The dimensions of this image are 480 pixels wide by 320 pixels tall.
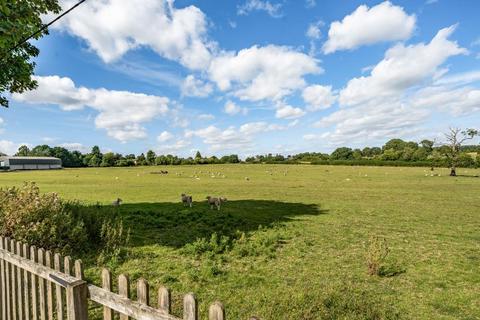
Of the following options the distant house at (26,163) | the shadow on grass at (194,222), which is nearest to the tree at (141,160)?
the distant house at (26,163)

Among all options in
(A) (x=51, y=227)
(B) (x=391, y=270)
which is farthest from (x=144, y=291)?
(B) (x=391, y=270)

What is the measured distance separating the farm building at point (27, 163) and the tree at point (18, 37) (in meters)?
137

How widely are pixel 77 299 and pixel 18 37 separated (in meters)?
6.98

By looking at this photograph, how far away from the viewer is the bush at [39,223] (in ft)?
27.5

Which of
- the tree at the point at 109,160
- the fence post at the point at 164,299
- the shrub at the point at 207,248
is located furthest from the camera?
the tree at the point at 109,160

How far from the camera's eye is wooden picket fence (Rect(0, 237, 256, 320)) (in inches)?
105

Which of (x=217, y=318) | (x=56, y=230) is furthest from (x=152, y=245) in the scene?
(x=217, y=318)

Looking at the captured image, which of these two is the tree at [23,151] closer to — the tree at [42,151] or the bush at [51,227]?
the tree at [42,151]

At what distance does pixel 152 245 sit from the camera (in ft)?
35.2

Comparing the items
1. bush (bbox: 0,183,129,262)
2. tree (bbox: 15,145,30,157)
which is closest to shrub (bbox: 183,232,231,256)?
bush (bbox: 0,183,129,262)

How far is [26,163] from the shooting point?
5044 inches

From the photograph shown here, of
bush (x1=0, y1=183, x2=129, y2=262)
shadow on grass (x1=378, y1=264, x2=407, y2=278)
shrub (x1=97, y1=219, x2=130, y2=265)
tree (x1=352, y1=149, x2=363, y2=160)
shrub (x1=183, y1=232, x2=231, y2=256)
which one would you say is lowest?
shadow on grass (x1=378, y1=264, x2=407, y2=278)

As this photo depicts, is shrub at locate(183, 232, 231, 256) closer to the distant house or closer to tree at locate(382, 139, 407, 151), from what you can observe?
the distant house

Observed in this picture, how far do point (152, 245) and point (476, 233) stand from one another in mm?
14424
